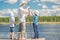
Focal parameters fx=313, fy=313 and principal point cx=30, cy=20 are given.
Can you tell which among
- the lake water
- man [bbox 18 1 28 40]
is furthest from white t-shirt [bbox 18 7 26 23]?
the lake water

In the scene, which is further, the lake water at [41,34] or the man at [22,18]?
the lake water at [41,34]

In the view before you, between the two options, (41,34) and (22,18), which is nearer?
(22,18)

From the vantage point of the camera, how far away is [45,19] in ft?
27.3

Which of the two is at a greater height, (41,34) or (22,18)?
(22,18)

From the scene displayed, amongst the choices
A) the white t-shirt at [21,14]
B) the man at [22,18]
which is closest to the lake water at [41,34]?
the man at [22,18]

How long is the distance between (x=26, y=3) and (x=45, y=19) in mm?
875

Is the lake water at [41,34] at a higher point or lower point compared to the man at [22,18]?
lower

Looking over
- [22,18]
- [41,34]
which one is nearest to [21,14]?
[22,18]

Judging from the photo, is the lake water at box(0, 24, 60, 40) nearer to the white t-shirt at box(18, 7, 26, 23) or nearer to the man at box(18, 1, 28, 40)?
the man at box(18, 1, 28, 40)

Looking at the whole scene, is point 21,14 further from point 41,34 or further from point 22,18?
point 41,34

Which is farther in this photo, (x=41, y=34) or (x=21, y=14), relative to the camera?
(x=41, y=34)

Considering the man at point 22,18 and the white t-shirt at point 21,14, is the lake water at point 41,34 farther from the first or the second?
the white t-shirt at point 21,14

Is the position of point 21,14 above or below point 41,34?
above

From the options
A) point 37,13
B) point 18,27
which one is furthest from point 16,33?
point 37,13
